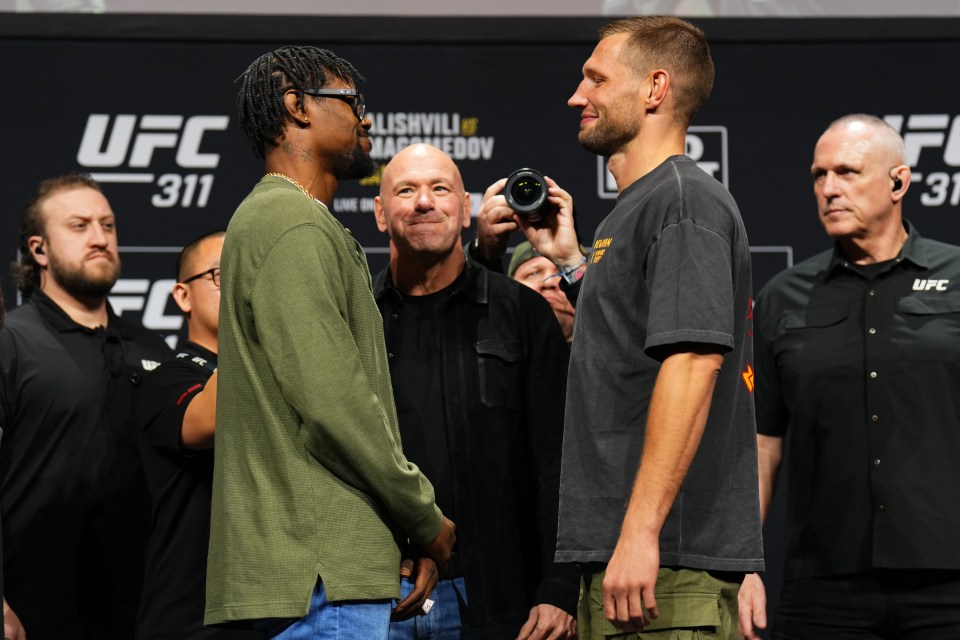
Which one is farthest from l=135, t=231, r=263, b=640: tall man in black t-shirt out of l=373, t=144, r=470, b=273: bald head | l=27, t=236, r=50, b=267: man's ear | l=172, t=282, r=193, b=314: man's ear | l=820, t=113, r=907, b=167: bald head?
l=820, t=113, r=907, b=167: bald head

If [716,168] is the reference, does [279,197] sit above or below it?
below

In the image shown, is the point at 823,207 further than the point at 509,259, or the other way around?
the point at 509,259

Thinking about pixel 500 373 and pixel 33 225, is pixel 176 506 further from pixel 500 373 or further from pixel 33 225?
pixel 33 225

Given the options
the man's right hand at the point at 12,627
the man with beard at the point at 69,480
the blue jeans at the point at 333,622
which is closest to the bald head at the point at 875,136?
the blue jeans at the point at 333,622

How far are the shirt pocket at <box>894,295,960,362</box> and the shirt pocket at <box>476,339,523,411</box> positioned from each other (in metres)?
1.00

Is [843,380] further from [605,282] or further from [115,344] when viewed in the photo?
[115,344]

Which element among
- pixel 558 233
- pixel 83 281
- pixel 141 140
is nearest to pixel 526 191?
pixel 558 233

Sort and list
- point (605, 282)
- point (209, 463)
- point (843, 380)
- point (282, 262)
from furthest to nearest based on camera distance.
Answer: point (843, 380) < point (209, 463) < point (605, 282) < point (282, 262)

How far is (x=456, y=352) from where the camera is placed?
284 cm

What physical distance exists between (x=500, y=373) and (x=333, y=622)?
1.03 meters

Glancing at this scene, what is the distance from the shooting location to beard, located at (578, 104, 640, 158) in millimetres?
2273

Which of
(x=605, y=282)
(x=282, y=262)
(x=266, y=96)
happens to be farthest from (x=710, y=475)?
(x=266, y=96)

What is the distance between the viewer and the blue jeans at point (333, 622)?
75.7 inches

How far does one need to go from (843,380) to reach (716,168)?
127 cm
